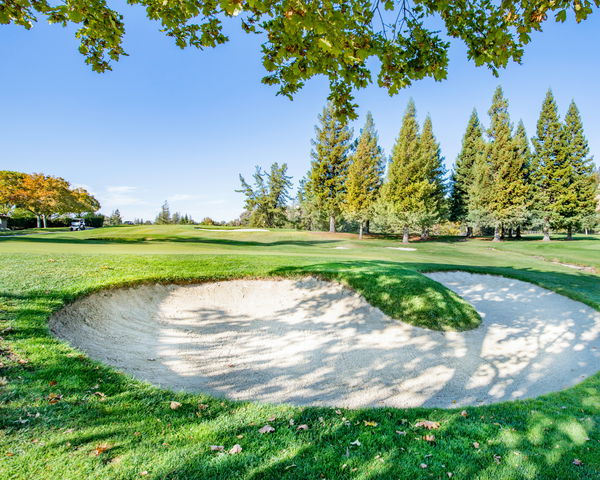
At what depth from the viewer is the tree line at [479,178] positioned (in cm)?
3228

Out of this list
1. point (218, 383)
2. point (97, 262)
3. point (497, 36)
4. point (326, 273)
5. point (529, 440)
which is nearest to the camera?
point (529, 440)

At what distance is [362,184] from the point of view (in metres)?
36.4

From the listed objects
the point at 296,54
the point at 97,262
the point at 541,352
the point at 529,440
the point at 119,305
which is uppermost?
the point at 296,54

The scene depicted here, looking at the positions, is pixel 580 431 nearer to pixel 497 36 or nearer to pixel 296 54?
pixel 497 36

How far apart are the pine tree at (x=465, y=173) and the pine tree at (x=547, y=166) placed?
6.62 meters

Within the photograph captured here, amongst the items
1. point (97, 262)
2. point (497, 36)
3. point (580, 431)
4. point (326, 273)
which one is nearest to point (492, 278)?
point (326, 273)

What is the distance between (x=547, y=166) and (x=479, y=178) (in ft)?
26.4

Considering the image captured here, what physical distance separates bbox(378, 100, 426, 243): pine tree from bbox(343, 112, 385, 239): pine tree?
281cm

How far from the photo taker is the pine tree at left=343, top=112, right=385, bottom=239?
35628mm

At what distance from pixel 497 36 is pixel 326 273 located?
23.5 feet

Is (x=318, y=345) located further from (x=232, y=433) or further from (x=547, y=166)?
(x=547, y=166)

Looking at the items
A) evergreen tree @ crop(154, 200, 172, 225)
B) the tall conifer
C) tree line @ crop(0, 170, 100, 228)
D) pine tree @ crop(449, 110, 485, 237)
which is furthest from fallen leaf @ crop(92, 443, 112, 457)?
evergreen tree @ crop(154, 200, 172, 225)

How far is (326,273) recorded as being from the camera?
9680mm

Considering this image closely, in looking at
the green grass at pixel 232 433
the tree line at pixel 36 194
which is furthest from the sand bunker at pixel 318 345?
the tree line at pixel 36 194
